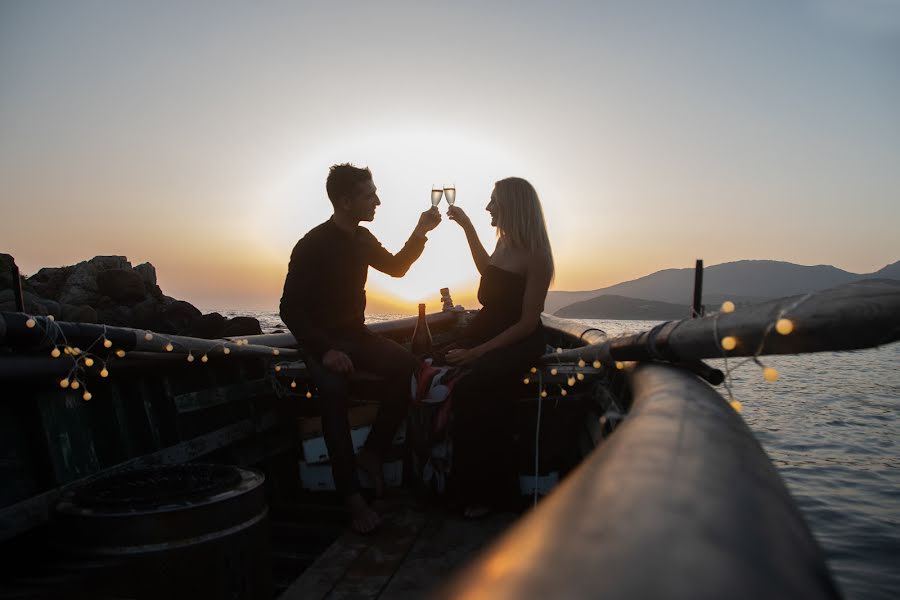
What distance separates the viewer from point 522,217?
4.12 meters

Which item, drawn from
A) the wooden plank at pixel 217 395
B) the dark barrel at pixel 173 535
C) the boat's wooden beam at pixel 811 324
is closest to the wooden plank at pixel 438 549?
the dark barrel at pixel 173 535

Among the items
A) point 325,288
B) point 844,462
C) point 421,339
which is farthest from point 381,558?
point 844,462

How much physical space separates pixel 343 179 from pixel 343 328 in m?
1.04

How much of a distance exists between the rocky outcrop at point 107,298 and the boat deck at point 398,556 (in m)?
31.7

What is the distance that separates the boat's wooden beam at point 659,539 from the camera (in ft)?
1.48

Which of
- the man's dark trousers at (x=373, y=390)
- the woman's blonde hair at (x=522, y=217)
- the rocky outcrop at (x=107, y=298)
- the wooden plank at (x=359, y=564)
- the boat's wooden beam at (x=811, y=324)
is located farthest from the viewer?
the rocky outcrop at (x=107, y=298)

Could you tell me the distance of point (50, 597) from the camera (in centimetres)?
190

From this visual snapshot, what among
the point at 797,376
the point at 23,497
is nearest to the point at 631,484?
the point at 23,497

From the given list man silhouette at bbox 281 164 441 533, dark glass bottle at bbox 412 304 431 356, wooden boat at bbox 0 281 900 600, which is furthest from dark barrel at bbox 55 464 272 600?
dark glass bottle at bbox 412 304 431 356

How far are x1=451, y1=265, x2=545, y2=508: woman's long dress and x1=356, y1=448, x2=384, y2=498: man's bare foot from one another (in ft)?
1.71

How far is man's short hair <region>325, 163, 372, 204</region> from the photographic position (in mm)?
4269

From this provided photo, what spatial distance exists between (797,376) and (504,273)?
28.4 meters

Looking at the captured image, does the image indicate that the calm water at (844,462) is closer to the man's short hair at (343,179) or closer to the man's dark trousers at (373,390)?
the man's dark trousers at (373,390)

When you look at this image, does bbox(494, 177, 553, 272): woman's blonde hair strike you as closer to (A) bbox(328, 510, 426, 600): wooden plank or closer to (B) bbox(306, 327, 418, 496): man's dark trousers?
(B) bbox(306, 327, 418, 496): man's dark trousers
